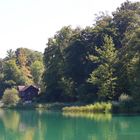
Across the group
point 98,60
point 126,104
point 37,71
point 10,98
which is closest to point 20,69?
point 37,71

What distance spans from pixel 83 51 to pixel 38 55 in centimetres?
5196

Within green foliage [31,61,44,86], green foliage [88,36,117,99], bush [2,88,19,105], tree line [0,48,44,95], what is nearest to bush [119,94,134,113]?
green foliage [88,36,117,99]

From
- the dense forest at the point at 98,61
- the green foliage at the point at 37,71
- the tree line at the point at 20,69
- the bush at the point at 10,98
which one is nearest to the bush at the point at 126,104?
the dense forest at the point at 98,61

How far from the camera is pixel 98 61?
50.5 metres

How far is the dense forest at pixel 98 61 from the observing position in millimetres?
45000

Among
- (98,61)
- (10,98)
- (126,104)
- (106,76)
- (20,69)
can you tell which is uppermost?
(20,69)

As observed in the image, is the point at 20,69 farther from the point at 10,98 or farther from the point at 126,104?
the point at 126,104

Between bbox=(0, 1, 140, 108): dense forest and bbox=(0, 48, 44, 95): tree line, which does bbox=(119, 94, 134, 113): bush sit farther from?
bbox=(0, 48, 44, 95): tree line

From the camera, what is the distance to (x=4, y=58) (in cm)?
10481

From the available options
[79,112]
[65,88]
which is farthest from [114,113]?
[65,88]

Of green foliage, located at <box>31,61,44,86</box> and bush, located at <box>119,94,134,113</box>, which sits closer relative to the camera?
bush, located at <box>119,94,134,113</box>

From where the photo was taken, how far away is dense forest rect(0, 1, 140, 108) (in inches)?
1772

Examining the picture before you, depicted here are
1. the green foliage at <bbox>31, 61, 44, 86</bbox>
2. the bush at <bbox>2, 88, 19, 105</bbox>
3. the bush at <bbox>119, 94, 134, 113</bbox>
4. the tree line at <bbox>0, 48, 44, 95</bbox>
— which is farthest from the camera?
the green foliage at <bbox>31, 61, 44, 86</bbox>

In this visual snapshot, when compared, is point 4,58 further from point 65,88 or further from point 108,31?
point 108,31
